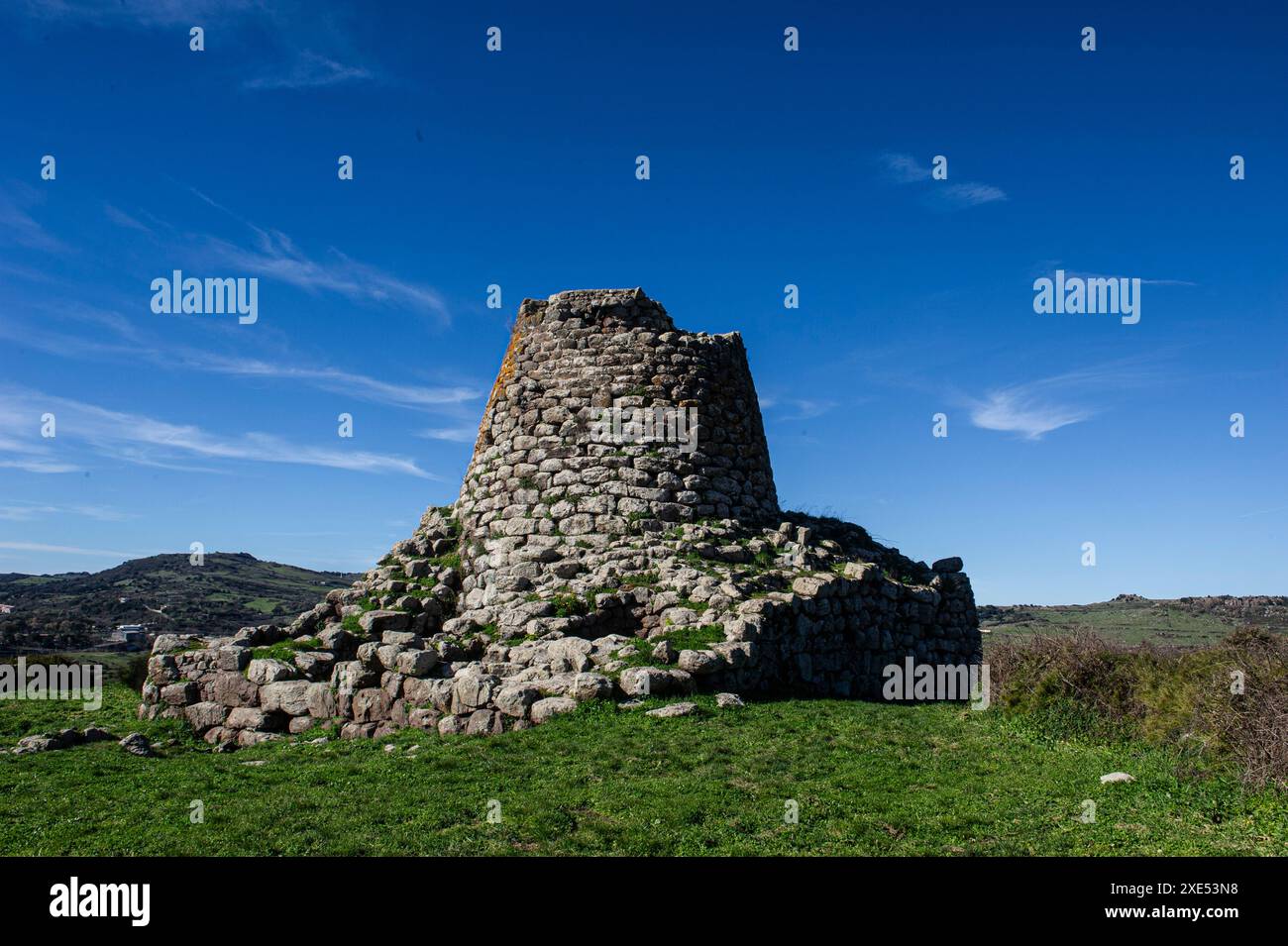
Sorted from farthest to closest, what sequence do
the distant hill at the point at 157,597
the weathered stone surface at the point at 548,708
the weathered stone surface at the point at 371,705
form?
the distant hill at the point at 157,597, the weathered stone surface at the point at 371,705, the weathered stone surface at the point at 548,708

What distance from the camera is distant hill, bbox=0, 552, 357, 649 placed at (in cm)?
3834

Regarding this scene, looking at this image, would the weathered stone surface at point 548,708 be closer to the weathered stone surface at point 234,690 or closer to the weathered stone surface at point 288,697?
the weathered stone surface at point 288,697

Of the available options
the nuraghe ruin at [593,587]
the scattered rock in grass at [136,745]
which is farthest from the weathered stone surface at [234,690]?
the scattered rock in grass at [136,745]

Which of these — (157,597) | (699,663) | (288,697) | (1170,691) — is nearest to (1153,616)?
(1170,691)

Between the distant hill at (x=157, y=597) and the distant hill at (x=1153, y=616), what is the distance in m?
34.4

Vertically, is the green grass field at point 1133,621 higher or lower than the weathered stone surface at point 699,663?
lower

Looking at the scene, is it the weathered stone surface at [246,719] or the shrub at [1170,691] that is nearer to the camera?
the shrub at [1170,691]

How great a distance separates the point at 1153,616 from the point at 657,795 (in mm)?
47249

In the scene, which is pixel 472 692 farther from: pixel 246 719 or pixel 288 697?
pixel 246 719

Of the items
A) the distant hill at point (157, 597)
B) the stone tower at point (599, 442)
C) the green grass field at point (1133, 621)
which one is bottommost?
the green grass field at point (1133, 621)

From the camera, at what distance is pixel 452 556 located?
57.7ft

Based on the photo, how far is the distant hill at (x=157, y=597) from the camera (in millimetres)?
38344

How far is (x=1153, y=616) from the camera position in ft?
Result: 150

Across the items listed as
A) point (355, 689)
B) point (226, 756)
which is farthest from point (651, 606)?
point (226, 756)
